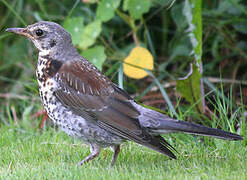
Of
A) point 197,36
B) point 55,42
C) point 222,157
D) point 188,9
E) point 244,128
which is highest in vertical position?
point 188,9

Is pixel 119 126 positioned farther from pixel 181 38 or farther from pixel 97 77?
pixel 181 38

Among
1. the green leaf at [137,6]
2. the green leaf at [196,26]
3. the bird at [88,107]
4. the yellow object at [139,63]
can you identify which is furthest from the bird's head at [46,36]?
the green leaf at [137,6]

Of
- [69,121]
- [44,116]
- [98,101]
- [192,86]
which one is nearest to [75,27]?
[44,116]

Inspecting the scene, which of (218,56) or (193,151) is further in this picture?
(218,56)

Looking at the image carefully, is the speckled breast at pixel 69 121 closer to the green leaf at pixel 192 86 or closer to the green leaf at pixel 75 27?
the green leaf at pixel 192 86

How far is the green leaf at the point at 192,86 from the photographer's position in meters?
5.02

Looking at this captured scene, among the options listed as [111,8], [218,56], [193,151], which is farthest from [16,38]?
[193,151]

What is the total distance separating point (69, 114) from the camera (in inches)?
155

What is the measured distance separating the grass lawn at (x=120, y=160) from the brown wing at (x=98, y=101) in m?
0.24

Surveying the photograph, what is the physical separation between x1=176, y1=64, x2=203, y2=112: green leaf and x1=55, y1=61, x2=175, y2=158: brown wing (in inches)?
45.3

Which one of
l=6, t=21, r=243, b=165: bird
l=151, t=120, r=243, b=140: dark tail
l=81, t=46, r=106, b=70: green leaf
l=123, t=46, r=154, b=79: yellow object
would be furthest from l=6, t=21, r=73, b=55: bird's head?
l=123, t=46, r=154, b=79: yellow object

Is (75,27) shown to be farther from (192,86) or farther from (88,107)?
(88,107)

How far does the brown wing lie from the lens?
3.76 metres

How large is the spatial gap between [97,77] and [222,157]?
1248 mm
